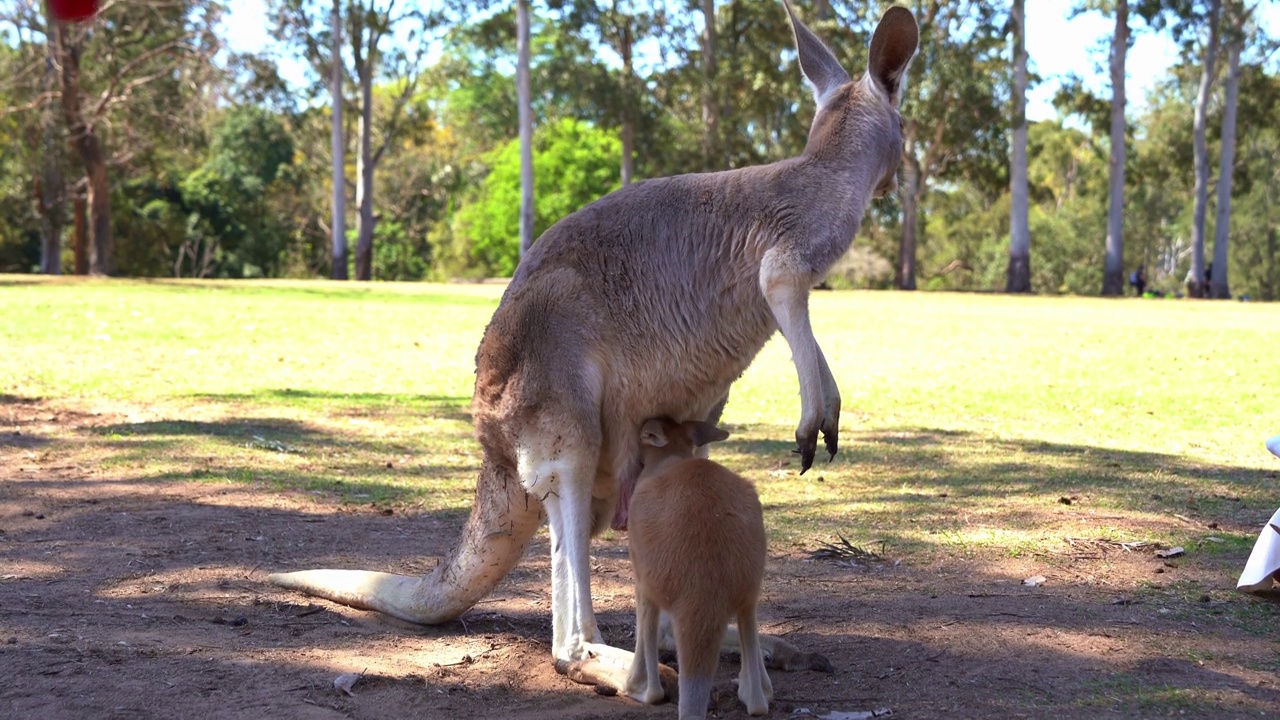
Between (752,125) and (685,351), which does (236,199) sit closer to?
(752,125)

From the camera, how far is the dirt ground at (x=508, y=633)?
3.49 meters

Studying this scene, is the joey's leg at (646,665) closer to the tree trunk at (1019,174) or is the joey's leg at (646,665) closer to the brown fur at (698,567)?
the brown fur at (698,567)

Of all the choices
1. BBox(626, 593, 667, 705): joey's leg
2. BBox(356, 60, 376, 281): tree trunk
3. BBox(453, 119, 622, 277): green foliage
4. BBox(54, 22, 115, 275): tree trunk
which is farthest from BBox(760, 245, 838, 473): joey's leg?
BBox(453, 119, 622, 277): green foliage

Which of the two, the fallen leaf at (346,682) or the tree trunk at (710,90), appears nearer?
the fallen leaf at (346,682)

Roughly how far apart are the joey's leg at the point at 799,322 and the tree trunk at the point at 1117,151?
30359mm

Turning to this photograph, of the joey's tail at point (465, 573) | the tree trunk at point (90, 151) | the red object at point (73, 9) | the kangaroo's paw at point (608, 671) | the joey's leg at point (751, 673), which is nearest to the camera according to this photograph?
the joey's leg at point (751, 673)

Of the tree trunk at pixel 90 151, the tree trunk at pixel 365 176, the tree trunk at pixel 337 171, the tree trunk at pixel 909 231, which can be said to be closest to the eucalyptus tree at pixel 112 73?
the tree trunk at pixel 90 151

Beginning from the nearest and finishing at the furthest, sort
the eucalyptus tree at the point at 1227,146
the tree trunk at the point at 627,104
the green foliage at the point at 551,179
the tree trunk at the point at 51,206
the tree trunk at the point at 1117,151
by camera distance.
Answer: the tree trunk at the point at 1117,151, the tree trunk at the point at 51,206, the eucalyptus tree at the point at 1227,146, the tree trunk at the point at 627,104, the green foliage at the point at 551,179

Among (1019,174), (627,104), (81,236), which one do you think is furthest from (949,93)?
(81,236)

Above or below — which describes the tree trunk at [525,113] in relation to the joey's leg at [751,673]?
above

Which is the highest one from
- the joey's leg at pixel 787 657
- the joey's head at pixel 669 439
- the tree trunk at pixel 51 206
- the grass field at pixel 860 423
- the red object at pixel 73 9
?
the red object at pixel 73 9

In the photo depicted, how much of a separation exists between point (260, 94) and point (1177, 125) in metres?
36.1

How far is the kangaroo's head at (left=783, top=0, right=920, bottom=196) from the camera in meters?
4.11

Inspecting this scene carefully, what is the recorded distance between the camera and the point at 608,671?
3.71 meters
